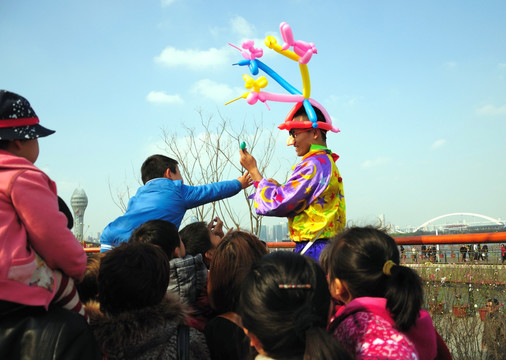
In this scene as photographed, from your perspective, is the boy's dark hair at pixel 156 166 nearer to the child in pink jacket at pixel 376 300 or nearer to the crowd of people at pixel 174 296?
the crowd of people at pixel 174 296

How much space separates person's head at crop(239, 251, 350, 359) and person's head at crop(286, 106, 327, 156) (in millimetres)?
1525

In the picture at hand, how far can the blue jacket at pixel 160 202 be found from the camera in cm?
324

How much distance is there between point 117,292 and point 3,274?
1.56ft

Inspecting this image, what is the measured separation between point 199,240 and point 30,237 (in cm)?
154

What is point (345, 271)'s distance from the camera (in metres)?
1.82

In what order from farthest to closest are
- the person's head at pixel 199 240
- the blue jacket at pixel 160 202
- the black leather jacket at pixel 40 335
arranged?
1. the blue jacket at pixel 160 202
2. the person's head at pixel 199 240
3. the black leather jacket at pixel 40 335

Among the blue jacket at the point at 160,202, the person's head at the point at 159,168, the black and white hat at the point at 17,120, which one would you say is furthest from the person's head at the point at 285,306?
the person's head at the point at 159,168

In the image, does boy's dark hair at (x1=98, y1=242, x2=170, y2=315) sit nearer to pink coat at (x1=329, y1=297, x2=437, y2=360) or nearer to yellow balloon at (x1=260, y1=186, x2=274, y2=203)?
pink coat at (x1=329, y1=297, x2=437, y2=360)

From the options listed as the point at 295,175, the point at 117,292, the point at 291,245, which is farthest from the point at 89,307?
the point at 291,245

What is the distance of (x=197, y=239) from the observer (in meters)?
3.02

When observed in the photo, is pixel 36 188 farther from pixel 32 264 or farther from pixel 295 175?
pixel 295 175

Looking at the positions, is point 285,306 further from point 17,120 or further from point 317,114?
point 317,114

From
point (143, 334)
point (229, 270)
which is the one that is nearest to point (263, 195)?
point (229, 270)

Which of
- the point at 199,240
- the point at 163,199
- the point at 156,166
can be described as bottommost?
the point at 199,240
